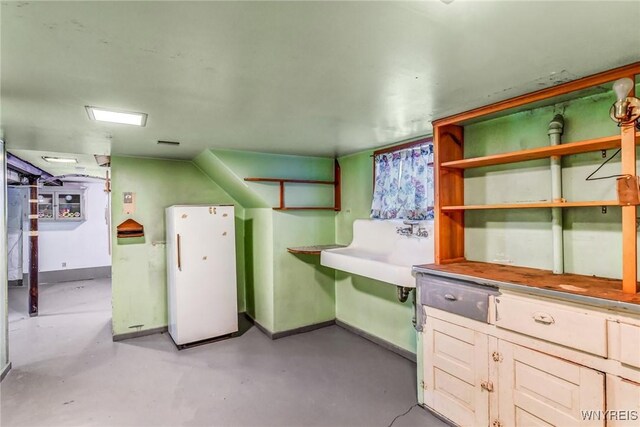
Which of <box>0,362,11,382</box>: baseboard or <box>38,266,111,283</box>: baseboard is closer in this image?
<box>0,362,11,382</box>: baseboard

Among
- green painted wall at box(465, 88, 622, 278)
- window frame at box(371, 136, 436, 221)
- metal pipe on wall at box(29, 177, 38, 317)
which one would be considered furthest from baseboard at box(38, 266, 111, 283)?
green painted wall at box(465, 88, 622, 278)

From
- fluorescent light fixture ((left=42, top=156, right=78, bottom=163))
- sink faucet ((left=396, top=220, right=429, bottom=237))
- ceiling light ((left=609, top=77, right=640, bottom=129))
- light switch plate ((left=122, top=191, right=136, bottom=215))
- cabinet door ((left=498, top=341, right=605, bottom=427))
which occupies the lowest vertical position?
cabinet door ((left=498, top=341, right=605, bottom=427))

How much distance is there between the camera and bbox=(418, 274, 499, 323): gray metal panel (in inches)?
79.0

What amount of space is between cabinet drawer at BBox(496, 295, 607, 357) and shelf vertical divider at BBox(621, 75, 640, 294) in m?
0.26

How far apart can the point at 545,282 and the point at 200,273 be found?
324 cm

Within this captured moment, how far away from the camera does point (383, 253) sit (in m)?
3.38

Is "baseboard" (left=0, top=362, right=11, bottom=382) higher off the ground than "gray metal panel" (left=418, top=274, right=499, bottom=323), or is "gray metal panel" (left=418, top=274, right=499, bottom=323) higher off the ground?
"gray metal panel" (left=418, top=274, right=499, bottom=323)

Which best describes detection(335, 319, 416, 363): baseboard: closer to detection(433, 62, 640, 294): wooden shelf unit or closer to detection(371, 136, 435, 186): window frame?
detection(433, 62, 640, 294): wooden shelf unit

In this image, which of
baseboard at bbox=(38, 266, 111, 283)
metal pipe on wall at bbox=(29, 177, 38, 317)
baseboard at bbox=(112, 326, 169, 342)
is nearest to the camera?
baseboard at bbox=(112, 326, 169, 342)

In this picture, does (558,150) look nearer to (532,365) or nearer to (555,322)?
(555,322)

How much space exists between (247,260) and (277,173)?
1.47m

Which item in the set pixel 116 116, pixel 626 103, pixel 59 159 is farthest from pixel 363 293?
pixel 59 159

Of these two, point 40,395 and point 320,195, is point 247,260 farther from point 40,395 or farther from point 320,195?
point 40,395

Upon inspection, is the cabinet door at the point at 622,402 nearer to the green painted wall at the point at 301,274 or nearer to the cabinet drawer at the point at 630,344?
the cabinet drawer at the point at 630,344
